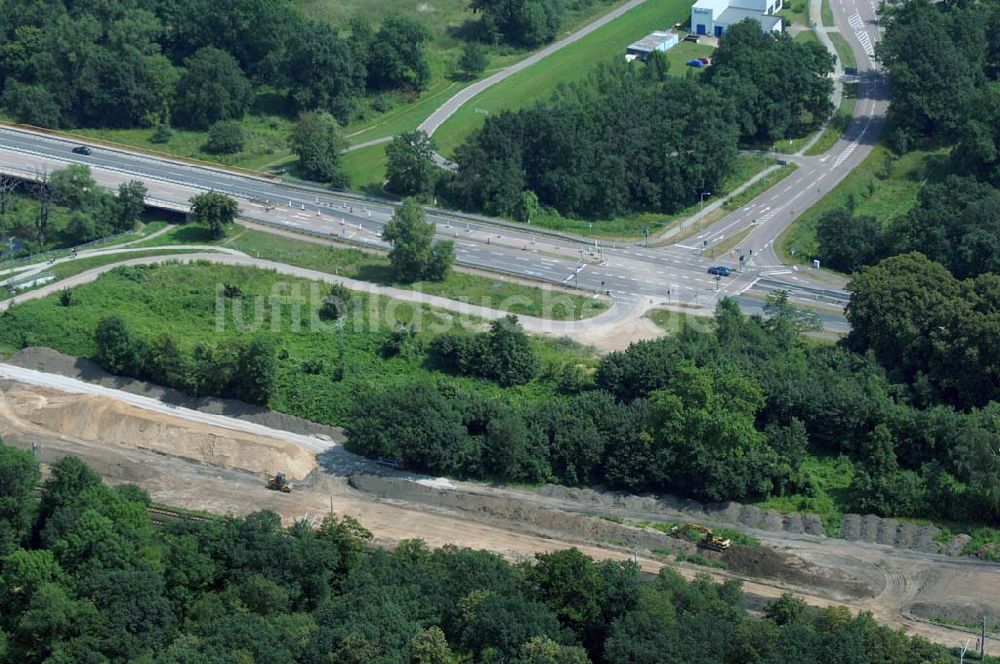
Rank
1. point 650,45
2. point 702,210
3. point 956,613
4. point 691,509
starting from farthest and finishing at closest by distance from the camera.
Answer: point 650,45 < point 702,210 < point 691,509 < point 956,613

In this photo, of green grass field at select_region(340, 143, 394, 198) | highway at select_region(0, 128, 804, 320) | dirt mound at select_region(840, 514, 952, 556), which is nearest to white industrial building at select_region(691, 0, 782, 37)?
green grass field at select_region(340, 143, 394, 198)

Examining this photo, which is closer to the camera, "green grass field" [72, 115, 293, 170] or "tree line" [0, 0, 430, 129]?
"green grass field" [72, 115, 293, 170]

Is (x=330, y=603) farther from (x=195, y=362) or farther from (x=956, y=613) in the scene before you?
(x=956, y=613)

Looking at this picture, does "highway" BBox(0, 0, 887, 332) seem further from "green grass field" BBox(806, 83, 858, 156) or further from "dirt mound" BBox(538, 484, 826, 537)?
"dirt mound" BBox(538, 484, 826, 537)

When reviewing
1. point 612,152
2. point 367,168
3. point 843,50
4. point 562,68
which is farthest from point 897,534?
point 843,50

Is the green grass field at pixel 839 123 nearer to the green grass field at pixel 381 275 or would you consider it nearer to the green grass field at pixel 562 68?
the green grass field at pixel 562 68

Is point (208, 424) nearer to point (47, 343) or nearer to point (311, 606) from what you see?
point (47, 343)

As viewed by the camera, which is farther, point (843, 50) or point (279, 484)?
point (843, 50)

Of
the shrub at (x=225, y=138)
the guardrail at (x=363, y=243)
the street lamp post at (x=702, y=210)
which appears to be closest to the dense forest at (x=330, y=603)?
the guardrail at (x=363, y=243)
